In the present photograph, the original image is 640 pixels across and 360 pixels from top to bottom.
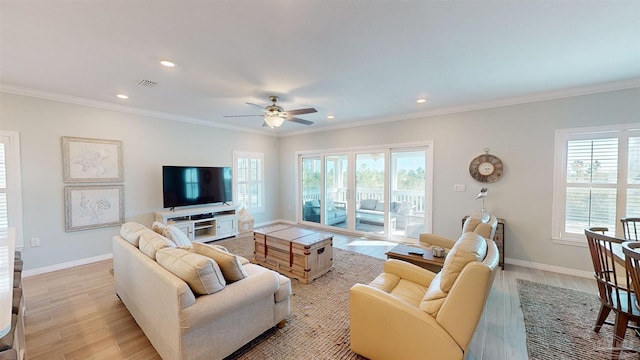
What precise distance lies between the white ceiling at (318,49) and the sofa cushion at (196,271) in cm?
189

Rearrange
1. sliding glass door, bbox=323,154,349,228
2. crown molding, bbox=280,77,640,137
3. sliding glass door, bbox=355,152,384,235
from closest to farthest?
crown molding, bbox=280,77,640,137 → sliding glass door, bbox=355,152,384,235 → sliding glass door, bbox=323,154,349,228

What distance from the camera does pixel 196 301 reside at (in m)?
1.72

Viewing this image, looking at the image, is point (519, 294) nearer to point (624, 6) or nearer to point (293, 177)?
point (624, 6)

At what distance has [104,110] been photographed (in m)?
4.20

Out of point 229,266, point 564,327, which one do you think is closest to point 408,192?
point 564,327

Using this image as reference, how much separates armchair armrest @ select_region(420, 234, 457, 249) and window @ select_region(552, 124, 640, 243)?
1.79 metres

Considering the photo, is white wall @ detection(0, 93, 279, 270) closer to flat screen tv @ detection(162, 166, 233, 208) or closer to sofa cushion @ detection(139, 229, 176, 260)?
flat screen tv @ detection(162, 166, 233, 208)

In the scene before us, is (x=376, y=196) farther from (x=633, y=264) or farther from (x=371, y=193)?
(x=633, y=264)

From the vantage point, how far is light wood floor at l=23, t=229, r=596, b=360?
2094 mm

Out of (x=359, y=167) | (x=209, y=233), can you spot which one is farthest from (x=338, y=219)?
(x=209, y=233)

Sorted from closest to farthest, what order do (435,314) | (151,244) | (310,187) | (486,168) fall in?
1. (435,314)
2. (151,244)
3. (486,168)
4. (310,187)

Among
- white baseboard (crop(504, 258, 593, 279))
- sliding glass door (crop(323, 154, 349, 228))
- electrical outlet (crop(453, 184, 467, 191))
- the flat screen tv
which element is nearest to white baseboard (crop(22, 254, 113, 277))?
the flat screen tv

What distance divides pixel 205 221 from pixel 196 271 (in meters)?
3.74

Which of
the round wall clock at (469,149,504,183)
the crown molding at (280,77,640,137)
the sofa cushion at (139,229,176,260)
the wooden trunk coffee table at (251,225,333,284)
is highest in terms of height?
the crown molding at (280,77,640,137)
